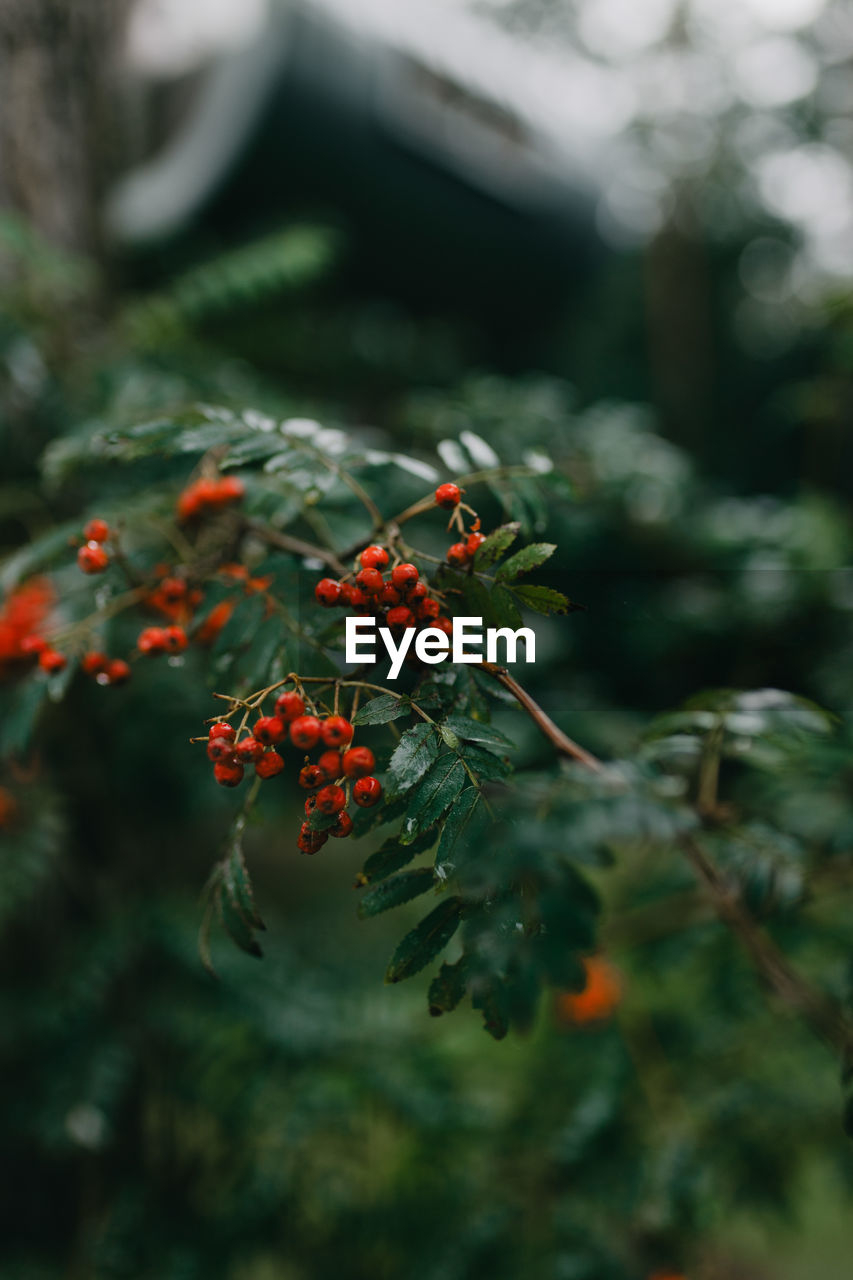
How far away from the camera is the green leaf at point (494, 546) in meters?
0.57

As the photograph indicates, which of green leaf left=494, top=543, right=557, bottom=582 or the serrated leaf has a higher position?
green leaf left=494, top=543, right=557, bottom=582

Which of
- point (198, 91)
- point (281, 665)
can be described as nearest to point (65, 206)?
point (198, 91)

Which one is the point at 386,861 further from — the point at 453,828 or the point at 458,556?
the point at 458,556

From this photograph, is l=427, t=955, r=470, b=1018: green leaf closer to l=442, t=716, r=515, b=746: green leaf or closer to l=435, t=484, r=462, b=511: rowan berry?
l=442, t=716, r=515, b=746: green leaf

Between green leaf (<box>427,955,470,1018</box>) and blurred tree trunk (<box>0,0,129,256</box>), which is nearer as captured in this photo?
green leaf (<box>427,955,470,1018</box>)

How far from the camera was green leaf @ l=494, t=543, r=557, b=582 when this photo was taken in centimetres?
56

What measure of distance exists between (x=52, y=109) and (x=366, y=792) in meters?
1.92

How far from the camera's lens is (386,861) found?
1.81 ft

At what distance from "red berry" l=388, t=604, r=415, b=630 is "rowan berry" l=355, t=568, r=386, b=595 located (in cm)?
2

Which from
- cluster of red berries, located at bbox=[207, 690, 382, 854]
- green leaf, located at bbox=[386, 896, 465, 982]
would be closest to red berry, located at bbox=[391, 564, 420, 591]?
cluster of red berries, located at bbox=[207, 690, 382, 854]

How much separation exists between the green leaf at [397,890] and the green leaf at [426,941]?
2cm

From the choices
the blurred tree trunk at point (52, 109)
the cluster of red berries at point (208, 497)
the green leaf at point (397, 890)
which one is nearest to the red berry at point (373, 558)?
the green leaf at point (397, 890)

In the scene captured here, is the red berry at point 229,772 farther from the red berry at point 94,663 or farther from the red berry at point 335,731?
the red berry at point 94,663

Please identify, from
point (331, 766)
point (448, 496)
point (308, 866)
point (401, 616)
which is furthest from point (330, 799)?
point (308, 866)
